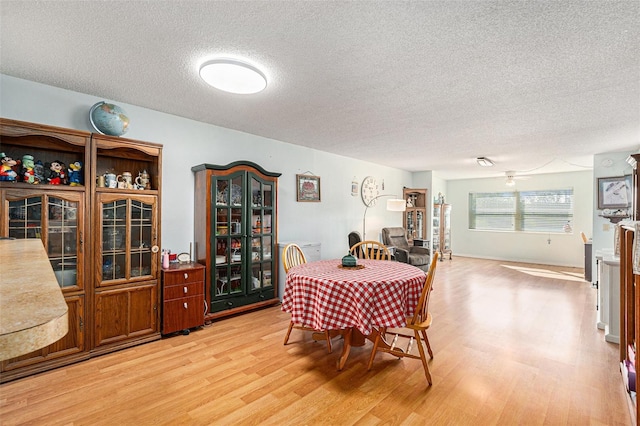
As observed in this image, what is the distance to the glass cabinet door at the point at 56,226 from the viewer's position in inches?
93.8

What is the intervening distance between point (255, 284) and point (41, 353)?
6.76ft

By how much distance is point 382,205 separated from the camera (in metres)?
6.87

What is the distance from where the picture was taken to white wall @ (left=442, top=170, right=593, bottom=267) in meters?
7.11

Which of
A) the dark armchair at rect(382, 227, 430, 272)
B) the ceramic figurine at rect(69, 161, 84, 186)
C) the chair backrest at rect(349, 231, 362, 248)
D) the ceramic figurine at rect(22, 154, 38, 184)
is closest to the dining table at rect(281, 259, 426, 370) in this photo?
the ceramic figurine at rect(69, 161, 84, 186)

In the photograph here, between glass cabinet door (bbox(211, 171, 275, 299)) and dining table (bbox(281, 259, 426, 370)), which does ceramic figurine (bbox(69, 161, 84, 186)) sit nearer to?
glass cabinet door (bbox(211, 171, 275, 299))

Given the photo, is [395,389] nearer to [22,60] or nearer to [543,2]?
[543,2]

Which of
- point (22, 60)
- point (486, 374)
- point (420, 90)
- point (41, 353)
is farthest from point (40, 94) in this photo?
point (486, 374)

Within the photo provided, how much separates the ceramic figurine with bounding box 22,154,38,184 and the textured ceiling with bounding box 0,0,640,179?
689 mm

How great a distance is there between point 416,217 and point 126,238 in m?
6.26

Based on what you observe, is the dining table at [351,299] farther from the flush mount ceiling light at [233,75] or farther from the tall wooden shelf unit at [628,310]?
the flush mount ceiling light at [233,75]

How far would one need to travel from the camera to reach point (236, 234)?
12.1 ft

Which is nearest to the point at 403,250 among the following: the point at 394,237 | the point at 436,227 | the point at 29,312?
the point at 394,237

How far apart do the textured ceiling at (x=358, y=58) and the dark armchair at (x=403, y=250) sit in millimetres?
2736

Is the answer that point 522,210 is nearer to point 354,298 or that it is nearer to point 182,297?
point 354,298
